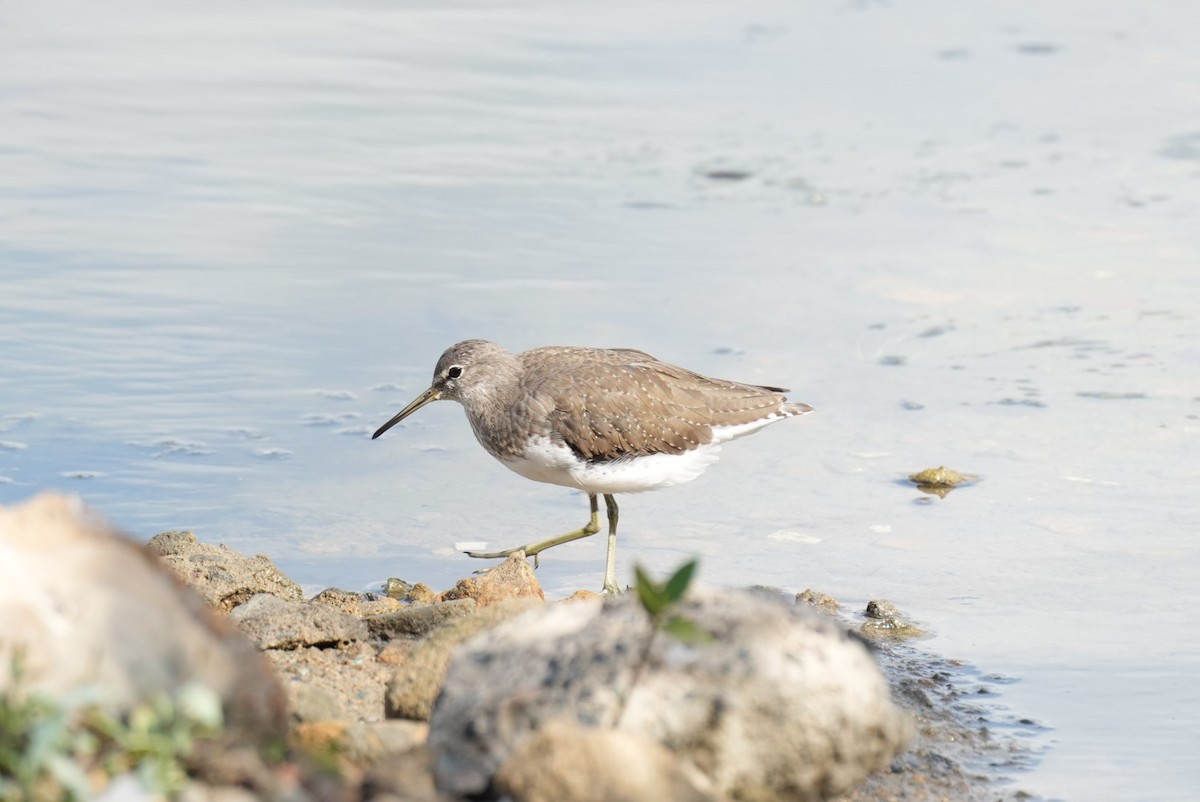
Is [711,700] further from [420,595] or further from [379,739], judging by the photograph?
[420,595]

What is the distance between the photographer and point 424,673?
4918mm

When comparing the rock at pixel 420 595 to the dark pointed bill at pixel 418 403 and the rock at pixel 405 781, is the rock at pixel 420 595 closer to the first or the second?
the dark pointed bill at pixel 418 403

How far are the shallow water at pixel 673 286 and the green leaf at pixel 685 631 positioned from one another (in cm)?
239

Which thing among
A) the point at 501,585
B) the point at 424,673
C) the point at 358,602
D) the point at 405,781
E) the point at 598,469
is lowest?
the point at 358,602

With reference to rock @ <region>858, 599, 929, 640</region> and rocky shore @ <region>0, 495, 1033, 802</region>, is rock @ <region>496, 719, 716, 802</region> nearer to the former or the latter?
rocky shore @ <region>0, 495, 1033, 802</region>

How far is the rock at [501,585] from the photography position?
6473 mm

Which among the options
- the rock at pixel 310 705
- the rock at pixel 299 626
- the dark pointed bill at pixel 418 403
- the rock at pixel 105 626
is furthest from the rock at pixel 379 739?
the dark pointed bill at pixel 418 403

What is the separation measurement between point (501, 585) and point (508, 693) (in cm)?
254

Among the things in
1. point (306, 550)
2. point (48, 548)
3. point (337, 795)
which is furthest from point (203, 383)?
point (337, 795)

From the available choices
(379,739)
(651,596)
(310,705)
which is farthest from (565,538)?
(651,596)

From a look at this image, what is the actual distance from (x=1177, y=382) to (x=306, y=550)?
17.7ft

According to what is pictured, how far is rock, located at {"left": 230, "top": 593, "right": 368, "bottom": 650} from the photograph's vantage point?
19.3 feet

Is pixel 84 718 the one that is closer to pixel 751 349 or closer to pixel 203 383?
pixel 203 383

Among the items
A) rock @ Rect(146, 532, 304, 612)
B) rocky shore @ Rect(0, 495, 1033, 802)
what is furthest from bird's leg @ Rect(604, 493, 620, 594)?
rocky shore @ Rect(0, 495, 1033, 802)
